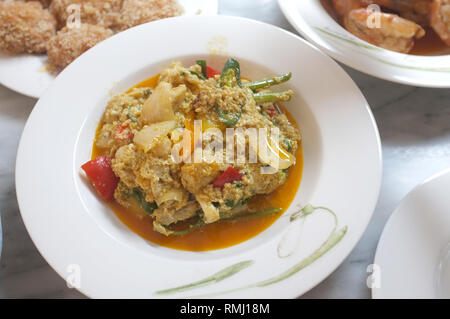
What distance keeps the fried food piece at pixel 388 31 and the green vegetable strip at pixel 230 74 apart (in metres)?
0.78

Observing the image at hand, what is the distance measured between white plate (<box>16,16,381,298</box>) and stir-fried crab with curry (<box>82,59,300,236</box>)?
4.1 inches

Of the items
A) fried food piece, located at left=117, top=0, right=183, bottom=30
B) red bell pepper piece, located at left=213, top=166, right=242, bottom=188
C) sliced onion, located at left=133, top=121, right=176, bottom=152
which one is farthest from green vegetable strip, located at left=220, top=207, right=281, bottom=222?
fried food piece, located at left=117, top=0, right=183, bottom=30

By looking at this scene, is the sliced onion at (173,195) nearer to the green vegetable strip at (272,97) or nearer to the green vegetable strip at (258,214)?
the green vegetable strip at (258,214)

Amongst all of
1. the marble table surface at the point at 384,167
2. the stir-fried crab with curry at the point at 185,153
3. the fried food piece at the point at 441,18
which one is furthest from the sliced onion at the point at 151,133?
the fried food piece at the point at 441,18

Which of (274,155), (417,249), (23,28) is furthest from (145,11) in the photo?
(417,249)

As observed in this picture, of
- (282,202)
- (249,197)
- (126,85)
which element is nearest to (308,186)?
(282,202)

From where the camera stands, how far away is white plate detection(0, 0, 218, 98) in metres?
2.24

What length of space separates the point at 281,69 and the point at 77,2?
1.45 meters

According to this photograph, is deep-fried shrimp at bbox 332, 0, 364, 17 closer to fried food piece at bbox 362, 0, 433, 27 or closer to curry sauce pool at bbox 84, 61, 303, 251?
fried food piece at bbox 362, 0, 433, 27

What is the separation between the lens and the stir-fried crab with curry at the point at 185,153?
172 centimetres

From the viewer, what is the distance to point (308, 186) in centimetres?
181

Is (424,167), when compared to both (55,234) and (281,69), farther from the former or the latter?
(55,234)

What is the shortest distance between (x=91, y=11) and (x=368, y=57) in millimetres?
1704

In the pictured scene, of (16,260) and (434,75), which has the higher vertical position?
(434,75)
